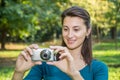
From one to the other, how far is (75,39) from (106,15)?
2913cm

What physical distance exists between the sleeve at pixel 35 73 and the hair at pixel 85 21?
11.3 inches

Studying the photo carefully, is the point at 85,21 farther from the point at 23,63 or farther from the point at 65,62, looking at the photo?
the point at 23,63

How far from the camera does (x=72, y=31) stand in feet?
10.1

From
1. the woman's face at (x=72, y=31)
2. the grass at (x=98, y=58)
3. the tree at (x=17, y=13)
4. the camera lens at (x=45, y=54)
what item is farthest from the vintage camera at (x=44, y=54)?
the tree at (x=17, y=13)

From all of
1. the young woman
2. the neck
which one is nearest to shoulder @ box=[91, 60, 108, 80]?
the young woman

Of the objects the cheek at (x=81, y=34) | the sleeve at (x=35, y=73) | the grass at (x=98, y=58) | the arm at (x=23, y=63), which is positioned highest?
the cheek at (x=81, y=34)

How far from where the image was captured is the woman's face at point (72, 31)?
3.07 meters

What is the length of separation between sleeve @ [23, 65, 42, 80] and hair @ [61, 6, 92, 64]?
29cm

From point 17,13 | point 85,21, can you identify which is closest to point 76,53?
point 85,21

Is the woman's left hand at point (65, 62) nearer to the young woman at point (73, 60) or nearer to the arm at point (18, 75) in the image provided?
the young woman at point (73, 60)

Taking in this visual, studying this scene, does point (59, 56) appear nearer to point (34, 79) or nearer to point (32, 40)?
point (34, 79)

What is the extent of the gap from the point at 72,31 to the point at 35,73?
1.44ft

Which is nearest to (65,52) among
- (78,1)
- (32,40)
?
(78,1)

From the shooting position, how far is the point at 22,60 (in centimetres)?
302
